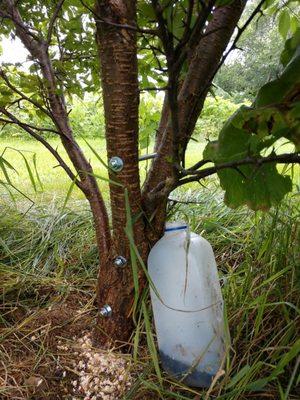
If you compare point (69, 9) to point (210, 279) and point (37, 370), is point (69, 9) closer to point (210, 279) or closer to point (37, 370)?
point (210, 279)

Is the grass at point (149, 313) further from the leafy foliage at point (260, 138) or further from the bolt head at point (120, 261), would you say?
the leafy foliage at point (260, 138)

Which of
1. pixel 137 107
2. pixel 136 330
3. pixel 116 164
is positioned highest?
pixel 137 107

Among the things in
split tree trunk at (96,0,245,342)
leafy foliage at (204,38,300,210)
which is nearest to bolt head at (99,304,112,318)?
split tree trunk at (96,0,245,342)

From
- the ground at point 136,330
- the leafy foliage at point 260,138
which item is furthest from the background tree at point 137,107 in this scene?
the ground at point 136,330

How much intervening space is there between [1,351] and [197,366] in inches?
19.4

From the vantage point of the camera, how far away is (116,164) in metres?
0.78

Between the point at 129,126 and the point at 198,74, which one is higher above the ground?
the point at 198,74

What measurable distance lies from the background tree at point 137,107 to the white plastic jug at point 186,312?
0.06 metres

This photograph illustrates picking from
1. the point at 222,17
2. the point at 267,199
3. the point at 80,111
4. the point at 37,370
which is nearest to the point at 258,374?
the point at 267,199

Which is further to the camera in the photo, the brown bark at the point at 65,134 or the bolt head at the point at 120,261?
the brown bark at the point at 65,134

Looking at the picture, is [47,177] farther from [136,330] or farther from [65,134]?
[136,330]

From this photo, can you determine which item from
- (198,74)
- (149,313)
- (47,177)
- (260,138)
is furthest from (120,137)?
(47,177)

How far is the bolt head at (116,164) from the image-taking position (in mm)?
785

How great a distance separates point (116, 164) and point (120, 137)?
0.19 feet
